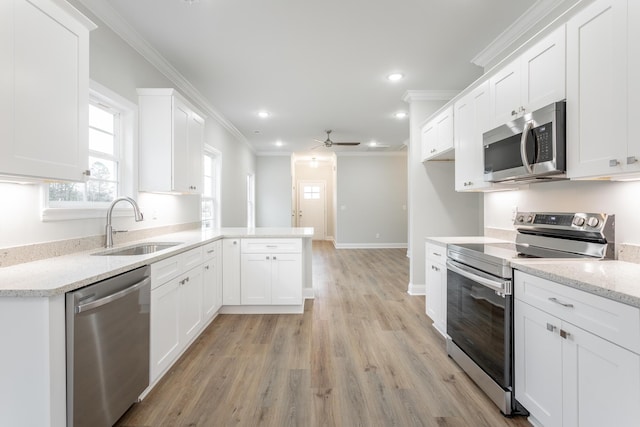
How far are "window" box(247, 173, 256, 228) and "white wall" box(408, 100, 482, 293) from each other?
476 centimetres

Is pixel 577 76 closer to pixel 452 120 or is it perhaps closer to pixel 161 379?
pixel 452 120

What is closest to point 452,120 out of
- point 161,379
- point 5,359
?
point 161,379

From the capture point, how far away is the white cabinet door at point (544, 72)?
5.89 ft

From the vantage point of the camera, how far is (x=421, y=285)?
421 centimetres

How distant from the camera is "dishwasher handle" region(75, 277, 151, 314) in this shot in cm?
134

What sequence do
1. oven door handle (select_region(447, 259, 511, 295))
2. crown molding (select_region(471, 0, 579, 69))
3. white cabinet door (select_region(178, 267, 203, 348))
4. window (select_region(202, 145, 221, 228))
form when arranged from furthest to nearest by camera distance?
window (select_region(202, 145, 221, 228))
white cabinet door (select_region(178, 267, 203, 348))
crown molding (select_region(471, 0, 579, 69))
oven door handle (select_region(447, 259, 511, 295))

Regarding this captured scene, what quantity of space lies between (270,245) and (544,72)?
2.74m

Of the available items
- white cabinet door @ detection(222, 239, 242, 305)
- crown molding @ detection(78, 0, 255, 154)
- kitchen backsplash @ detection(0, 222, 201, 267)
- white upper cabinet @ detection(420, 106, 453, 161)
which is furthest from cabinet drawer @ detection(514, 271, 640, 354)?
crown molding @ detection(78, 0, 255, 154)

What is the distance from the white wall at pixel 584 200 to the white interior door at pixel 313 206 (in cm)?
797

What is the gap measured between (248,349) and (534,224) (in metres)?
2.46

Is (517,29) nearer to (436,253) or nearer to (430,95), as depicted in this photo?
(430,95)

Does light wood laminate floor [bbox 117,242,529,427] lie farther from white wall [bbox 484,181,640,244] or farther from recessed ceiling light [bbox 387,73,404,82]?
recessed ceiling light [bbox 387,73,404,82]

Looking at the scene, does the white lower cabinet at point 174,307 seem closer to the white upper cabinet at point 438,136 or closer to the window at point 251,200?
the white upper cabinet at point 438,136

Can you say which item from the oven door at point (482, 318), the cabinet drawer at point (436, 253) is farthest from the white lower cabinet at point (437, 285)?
the oven door at point (482, 318)
